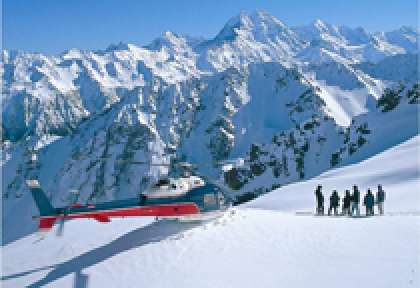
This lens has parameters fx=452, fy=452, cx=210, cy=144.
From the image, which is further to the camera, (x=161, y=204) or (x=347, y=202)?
(x=347, y=202)

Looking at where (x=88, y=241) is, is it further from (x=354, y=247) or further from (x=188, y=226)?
(x=354, y=247)

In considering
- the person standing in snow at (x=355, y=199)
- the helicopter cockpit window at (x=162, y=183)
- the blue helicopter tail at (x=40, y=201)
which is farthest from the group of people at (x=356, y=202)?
the blue helicopter tail at (x=40, y=201)

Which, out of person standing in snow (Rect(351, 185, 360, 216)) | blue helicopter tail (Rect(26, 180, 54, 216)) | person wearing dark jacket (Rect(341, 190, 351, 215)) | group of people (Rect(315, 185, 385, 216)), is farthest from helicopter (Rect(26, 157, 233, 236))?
person standing in snow (Rect(351, 185, 360, 216))

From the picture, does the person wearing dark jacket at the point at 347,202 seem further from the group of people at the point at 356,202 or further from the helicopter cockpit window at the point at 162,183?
the helicopter cockpit window at the point at 162,183

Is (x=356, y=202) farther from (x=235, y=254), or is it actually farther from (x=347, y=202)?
(x=235, y=254)

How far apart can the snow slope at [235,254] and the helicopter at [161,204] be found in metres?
0.77

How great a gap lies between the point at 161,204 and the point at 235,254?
4728mm

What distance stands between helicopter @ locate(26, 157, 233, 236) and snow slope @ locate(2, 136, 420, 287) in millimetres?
768

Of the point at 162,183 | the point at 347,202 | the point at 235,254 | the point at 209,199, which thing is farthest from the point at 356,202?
the point at 162,183

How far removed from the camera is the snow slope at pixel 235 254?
52.3ft

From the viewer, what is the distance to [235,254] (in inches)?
715

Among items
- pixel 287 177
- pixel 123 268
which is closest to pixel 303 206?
pixel 123 268

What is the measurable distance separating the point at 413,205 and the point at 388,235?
7.87 meters

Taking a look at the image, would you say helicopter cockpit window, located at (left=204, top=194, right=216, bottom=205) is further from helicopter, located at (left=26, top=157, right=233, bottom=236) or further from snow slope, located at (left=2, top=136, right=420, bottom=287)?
snow slope, located at (left=2, top=136, right=420, bottom=287)
